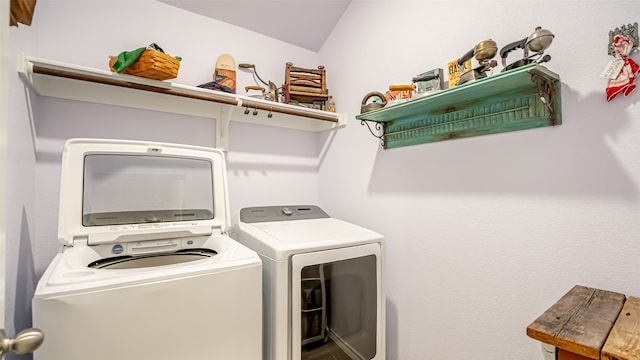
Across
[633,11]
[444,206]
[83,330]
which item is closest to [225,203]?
[83,330]

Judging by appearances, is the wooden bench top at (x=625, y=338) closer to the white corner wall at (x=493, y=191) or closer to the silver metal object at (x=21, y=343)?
the white corner wall at (x=493, y=191)

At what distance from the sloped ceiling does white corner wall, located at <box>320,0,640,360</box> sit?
24 cm

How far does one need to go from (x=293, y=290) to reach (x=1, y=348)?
0.88 metres

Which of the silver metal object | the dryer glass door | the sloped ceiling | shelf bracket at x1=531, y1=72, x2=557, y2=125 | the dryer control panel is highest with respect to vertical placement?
the sloped ceiling

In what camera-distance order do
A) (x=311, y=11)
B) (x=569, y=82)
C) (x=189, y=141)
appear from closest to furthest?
(x=569, y=82) → (x=189, y=141) → (x=311, y=11)

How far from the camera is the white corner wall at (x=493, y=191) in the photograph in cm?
101

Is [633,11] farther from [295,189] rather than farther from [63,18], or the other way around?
[63,18]

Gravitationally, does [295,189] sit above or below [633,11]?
below

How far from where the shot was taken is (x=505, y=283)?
1280 millimetres

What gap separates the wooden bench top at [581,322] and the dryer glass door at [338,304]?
2.63ft

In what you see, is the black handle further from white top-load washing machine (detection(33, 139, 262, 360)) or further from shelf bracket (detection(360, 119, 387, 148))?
white top-load washing machine (detection(33, 139, 262, 360))

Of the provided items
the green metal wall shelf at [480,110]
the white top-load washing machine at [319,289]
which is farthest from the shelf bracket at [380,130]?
the white top-load washing machine at [319,289]

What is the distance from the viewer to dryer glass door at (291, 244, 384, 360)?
1292mm

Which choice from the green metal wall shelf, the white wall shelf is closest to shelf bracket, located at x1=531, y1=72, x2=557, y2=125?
the green metal wall shelf
